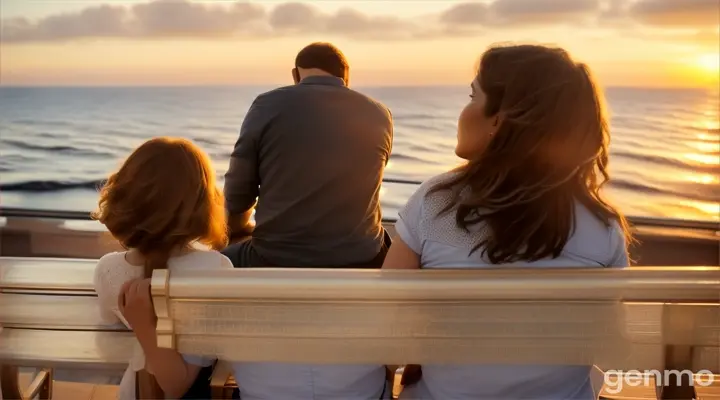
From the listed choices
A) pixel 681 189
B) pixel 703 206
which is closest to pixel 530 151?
pixel 703 206

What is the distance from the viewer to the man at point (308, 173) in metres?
1.79

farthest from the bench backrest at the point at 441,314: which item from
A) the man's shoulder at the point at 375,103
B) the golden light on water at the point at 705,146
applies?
the golden light on water at the point at 705,146

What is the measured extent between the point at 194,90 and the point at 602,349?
12.5 meters

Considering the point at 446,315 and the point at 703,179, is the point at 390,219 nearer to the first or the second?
the point at 446,315

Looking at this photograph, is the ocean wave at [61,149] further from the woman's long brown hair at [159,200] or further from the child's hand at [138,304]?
the child's hand at [138,304]

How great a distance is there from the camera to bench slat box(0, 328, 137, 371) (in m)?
1.04

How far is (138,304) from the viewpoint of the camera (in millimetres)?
884

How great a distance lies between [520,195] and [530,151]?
2.3 inches

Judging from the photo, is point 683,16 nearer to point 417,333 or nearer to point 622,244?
point 622,244

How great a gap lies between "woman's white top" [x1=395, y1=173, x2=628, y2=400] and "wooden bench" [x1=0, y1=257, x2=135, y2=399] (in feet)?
1.47

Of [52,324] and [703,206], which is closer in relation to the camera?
[52,324]

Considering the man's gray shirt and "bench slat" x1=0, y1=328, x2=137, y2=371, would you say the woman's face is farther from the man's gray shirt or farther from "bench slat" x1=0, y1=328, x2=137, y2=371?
the man's gray shirt

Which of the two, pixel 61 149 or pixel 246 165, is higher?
pixel 246 165

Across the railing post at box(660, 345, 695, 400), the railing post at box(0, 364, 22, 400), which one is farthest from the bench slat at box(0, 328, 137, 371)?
the railing post at box(660, 345, 695, 400)
